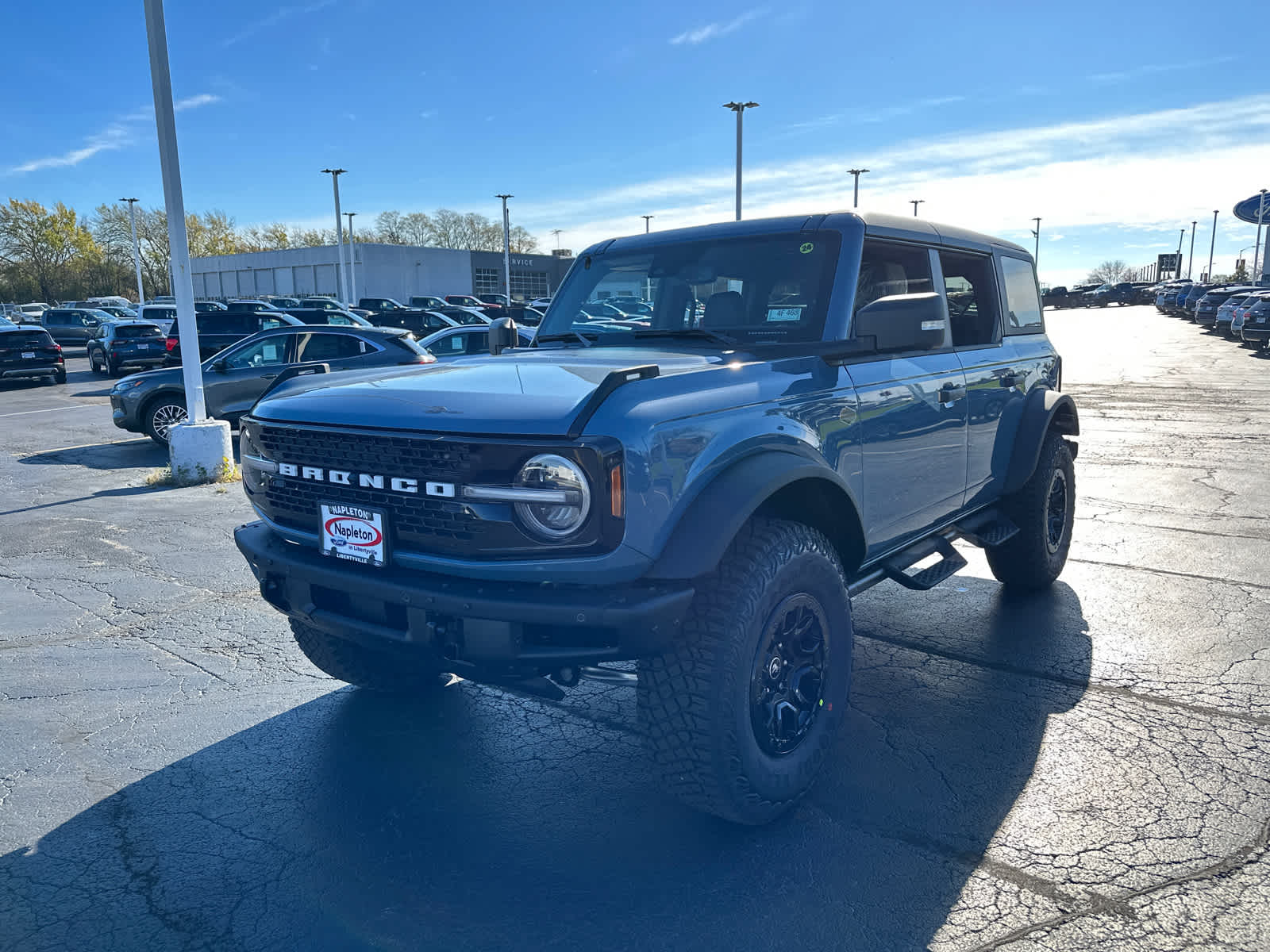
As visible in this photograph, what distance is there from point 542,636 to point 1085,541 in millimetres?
5565

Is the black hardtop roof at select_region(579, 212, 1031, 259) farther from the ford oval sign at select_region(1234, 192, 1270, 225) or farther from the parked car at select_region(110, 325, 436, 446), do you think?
the ford oval sign at select_region(1234, 192, 1270, 225)

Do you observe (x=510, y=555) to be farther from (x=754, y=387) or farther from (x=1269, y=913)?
(x=1269, y=913)

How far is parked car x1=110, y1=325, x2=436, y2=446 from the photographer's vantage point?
12023mm

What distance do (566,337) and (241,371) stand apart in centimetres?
930

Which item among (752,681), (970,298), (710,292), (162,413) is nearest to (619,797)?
(752,681)

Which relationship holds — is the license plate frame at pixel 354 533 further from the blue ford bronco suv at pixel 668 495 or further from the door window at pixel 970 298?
the door window at pixel 970 298

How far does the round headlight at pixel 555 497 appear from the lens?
263cm

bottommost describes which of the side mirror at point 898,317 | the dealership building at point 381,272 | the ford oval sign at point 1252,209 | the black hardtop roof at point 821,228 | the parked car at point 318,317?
the parked car at point 318,317

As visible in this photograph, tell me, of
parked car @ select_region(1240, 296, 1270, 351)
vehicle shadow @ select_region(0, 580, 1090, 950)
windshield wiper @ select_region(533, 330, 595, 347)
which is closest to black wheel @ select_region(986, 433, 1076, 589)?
vehicle shadow @ select_region(0, 580, 1090, 950)

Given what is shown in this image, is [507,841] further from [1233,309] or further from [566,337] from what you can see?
[1233,309]

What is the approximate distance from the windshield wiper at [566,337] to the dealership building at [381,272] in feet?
215

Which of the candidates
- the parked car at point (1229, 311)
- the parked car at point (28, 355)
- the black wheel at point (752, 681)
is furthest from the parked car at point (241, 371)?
the parked car at point (1229, 311)

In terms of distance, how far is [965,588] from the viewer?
233 inches

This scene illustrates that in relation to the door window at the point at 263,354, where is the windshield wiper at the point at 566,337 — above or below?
above
